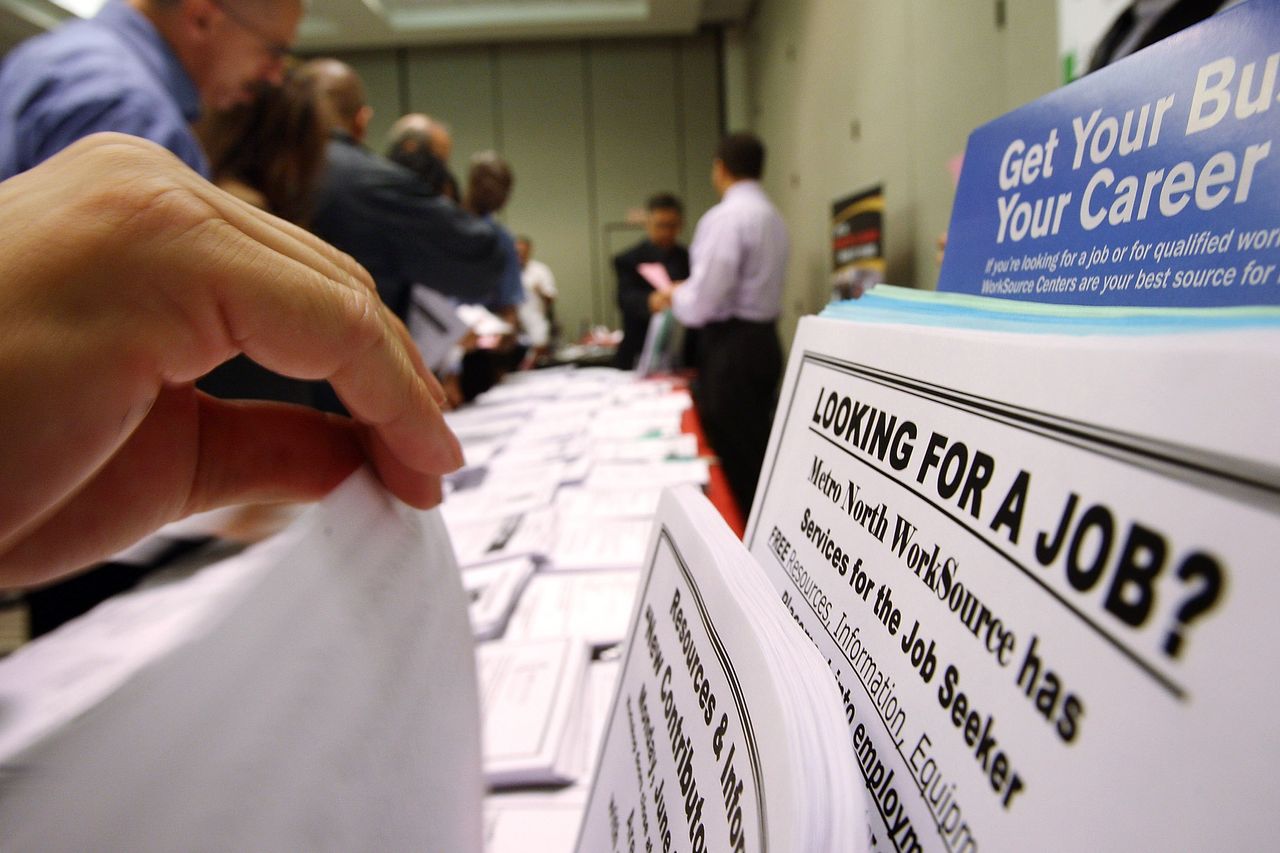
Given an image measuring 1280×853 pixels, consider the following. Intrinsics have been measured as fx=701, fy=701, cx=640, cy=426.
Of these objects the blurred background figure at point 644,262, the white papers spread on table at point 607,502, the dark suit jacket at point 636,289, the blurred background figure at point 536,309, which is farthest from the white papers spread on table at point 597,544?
the blurred background figure at point 536,309

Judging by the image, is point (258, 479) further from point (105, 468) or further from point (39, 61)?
point (39, 61)

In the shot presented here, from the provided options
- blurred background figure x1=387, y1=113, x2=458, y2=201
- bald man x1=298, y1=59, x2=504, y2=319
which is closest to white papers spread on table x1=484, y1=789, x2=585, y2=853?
bald man x1=298, y1=59, x2=504, y2=319

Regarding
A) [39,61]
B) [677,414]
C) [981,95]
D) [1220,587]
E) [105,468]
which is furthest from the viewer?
[677,414]

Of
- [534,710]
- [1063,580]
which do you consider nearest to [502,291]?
[534,710]

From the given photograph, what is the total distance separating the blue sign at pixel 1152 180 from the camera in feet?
0.64

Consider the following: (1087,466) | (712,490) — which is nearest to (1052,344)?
(1087,466)

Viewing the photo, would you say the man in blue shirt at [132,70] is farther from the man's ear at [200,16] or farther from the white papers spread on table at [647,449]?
the white papers spread on table at [647,449]

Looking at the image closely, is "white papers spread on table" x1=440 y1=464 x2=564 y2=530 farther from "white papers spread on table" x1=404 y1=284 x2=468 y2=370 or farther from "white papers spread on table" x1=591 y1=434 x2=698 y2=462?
"white papers spread on table" x1=404 y1=284 x2=468 y2=370

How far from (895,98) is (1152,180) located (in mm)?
2263

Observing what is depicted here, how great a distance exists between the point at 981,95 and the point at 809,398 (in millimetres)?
1694

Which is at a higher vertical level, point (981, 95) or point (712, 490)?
point (981, 95)

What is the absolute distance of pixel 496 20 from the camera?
537 cm

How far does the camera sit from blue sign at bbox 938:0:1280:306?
0.20 metres

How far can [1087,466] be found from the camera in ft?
Result: 0.48
